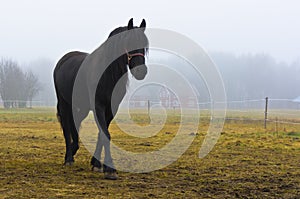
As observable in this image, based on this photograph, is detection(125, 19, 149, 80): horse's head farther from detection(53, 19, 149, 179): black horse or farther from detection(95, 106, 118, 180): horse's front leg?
detection(95, 106, 118, 180): horse's front leg

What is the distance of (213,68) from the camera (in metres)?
6.13

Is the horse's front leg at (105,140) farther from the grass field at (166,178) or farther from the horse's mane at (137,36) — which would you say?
the horse's mane at (137,36)

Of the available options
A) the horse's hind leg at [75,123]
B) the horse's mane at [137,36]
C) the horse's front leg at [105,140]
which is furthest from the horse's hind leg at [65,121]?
the horse's mane at [137,36]

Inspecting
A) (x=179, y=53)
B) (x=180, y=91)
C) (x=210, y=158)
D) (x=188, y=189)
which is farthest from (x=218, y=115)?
(x=188, y=189)

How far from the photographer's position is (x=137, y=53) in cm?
464

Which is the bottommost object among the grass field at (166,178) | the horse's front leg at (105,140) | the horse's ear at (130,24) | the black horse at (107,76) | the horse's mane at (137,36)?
the grass field at (166,178)

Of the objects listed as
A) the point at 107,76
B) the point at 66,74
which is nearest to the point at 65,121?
the point at 66,74

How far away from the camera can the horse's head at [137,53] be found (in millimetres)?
4527

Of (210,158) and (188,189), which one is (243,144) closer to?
(210,158)

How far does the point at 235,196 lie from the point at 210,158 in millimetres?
2881

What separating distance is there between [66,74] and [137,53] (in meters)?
1.88

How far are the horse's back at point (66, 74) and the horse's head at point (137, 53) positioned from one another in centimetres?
136

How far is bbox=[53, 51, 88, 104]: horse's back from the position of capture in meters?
5.88

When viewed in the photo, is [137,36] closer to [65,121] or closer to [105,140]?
[105,140]
